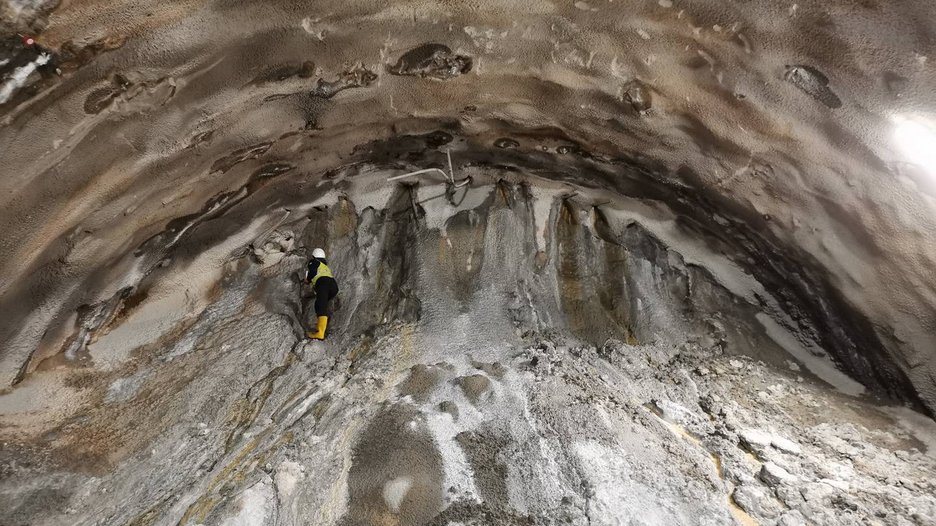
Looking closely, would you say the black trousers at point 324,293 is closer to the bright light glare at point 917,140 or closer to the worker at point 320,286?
the worker at point 320,286

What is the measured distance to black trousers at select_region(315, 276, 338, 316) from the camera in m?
2.91

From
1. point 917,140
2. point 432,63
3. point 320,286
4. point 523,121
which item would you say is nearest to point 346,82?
point 432,63

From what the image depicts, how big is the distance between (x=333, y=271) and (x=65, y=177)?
1317 millimetres

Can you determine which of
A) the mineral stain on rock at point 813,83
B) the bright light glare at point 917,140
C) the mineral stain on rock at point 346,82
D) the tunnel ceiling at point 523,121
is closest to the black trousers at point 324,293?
the tunnel ceiling at point 523,121

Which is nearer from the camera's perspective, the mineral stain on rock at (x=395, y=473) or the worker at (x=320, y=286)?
the mineral stain on rock at (x=395, y=473)

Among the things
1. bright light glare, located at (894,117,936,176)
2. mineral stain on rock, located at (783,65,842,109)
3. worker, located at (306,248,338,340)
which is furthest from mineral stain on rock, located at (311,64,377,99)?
bright light glare, located at (894,117,936,176)

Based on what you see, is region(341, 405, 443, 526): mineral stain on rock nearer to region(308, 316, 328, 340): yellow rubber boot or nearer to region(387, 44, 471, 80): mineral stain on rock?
region(308, 316, 328, 340): yellow rubber boot

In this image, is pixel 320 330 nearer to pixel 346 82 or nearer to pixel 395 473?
pixel 395 473

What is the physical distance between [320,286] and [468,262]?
77 centimetres

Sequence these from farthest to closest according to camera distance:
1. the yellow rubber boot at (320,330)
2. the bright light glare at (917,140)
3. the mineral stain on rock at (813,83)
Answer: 1. the yellow rubber boot at (320,330)
2. the mineral stain on rock at (813,83)
3. the bright light glare at (917,140)

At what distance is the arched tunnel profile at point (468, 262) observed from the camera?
2.03 metres

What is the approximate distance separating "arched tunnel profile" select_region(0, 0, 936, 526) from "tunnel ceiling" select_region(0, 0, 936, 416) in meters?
0.01

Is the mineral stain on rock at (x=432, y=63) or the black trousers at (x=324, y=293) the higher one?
the mineral stain on rock at (x=432, y=63)

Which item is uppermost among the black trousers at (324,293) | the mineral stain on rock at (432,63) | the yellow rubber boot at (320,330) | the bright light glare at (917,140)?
the mineral stain on rock at (432,63)
